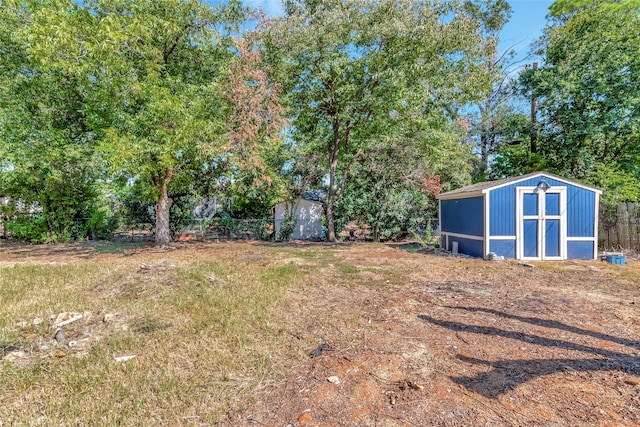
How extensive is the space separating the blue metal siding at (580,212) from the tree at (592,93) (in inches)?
158

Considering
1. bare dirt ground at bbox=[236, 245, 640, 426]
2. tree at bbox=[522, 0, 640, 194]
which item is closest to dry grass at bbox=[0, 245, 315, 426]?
bare dirt ground at bbox=[236, 245, 640, 426]

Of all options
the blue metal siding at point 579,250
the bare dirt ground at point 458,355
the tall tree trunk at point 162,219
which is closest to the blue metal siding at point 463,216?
the blue metal siding at point 579,250

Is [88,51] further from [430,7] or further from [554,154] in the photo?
[554,154]

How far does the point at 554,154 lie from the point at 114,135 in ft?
50.1

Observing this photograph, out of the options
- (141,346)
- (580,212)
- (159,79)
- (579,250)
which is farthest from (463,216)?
(159,79)

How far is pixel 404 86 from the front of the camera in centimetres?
1027

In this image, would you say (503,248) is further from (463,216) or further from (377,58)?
(377,58)

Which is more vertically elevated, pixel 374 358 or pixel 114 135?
pixel 114 135

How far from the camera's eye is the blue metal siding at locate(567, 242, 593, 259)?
323 inches

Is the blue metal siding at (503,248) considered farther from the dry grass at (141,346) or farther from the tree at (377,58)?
the dry grass at (141,346)

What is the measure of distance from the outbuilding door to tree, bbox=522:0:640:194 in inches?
182

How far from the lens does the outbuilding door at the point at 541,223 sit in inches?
320

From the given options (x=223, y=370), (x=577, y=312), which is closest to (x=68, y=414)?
(x=223, y=370)

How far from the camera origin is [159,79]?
9.30 m
